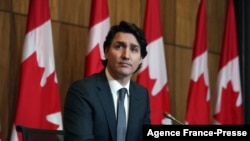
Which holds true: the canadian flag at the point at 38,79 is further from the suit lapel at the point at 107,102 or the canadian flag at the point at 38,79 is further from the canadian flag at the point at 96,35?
the suit lapel at the point at 107,102

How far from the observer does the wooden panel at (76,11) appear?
13.0 ft

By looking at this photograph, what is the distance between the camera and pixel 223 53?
502 cm

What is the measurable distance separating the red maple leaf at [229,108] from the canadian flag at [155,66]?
970 millimetres

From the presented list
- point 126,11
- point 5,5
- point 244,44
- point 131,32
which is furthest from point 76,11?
point 244,44

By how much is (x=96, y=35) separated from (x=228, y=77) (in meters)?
→ 1.99

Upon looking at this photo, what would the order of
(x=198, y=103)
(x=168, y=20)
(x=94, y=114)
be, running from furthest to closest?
(x=168, y=20)
(x=198, y=103)
(x=94, y=114)

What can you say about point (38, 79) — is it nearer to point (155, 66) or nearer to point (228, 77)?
point (155, 66)

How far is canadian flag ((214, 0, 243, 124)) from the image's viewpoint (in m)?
4.98

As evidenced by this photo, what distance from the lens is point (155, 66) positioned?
421 centimetres

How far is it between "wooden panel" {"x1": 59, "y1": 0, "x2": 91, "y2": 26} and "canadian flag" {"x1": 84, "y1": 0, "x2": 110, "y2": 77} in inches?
12.0

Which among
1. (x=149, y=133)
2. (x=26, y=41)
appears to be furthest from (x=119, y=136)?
(x=26, y=41)

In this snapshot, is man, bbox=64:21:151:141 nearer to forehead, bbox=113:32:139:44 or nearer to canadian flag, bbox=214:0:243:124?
forehead, bbox=113:32:139:44

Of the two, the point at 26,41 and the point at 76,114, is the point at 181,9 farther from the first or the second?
the point at 76,114

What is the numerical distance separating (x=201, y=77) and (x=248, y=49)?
1362 millimetres
